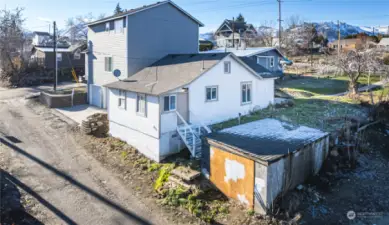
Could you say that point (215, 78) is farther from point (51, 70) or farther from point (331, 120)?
point (51, 70)

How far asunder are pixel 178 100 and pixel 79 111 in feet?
39.0

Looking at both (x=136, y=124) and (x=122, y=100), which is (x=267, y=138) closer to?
(x=136, y=124)

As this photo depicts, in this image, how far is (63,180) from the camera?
1400cm

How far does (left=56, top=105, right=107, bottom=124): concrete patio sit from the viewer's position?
22.8 meters

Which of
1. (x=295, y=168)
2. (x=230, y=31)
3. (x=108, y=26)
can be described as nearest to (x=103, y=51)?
(x=108, y=26)

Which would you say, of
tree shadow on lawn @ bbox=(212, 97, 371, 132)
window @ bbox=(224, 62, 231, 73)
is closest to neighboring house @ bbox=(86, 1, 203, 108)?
window @ bbox=(224, 62, 231, 73)

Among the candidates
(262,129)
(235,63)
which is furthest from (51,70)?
(262,129)

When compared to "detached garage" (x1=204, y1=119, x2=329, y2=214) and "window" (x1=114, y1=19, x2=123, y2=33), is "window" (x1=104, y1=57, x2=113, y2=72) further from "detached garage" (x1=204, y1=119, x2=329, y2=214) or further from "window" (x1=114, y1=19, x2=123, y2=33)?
"detached garage" (x1=204, y1=119, x2=329, y2=214)

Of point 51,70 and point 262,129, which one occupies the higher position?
point 51,70

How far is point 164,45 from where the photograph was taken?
23.0 m

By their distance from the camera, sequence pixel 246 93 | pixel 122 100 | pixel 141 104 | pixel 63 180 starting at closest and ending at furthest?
pixel 63 180 → pixel 141 104 → pixel 122 100 → pixel 246 93

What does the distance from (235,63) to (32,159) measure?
13.1m

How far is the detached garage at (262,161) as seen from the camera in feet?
37.5

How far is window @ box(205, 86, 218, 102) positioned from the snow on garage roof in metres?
3.11
